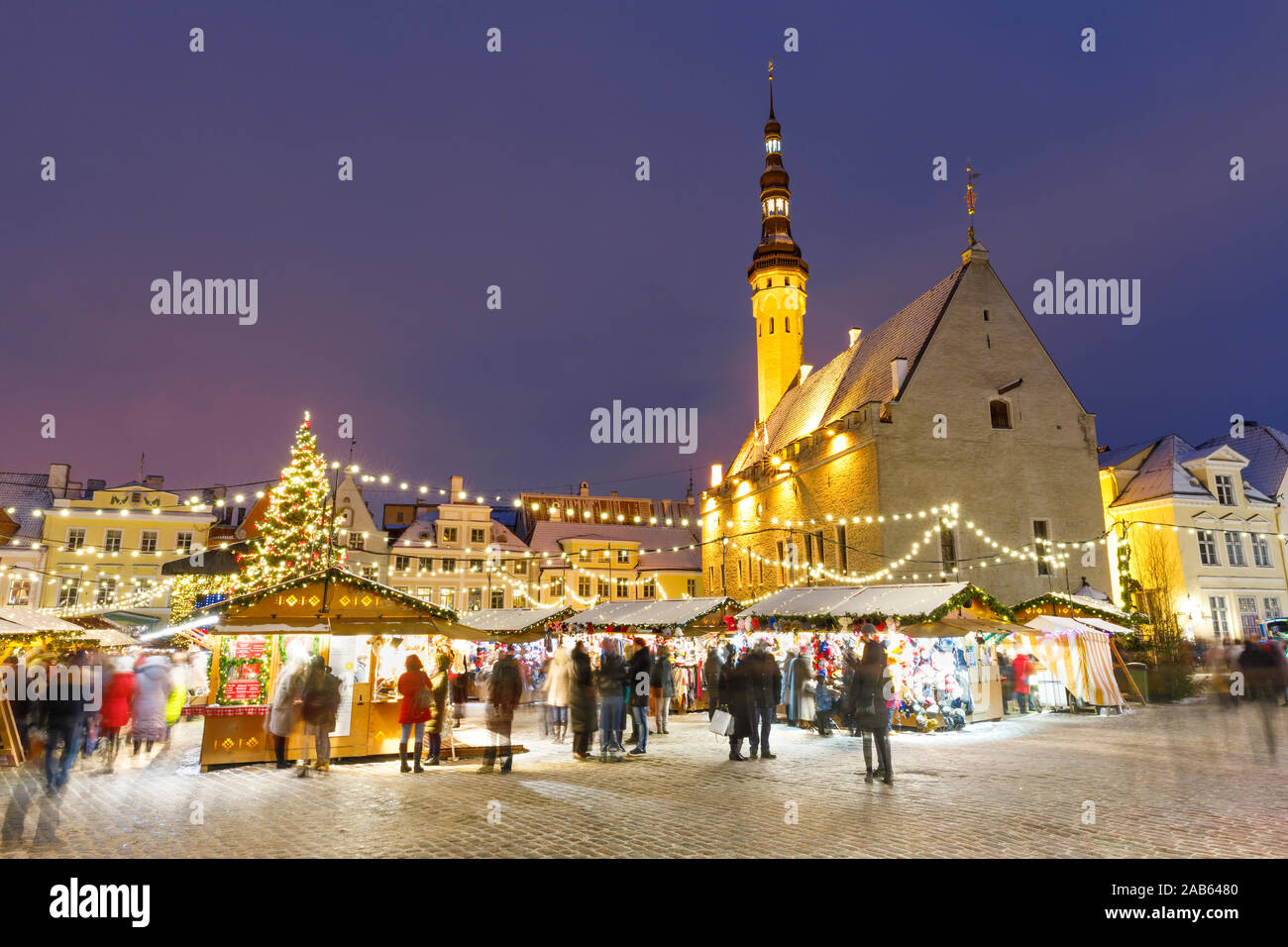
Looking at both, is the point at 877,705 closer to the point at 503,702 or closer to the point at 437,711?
the point at 503,702

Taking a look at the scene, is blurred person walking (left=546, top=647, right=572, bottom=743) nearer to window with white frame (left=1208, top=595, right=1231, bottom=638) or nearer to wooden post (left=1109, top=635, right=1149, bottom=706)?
wooden post (left=1109, top=635, right=1149, bottom=706)

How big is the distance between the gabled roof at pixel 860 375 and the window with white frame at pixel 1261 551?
19.4m

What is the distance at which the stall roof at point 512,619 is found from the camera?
2517cm

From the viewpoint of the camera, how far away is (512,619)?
27.3 meters

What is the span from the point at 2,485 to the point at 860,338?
156 ft

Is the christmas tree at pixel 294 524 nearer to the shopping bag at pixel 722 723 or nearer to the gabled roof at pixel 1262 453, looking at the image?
the shopping bag at pixel 722 723

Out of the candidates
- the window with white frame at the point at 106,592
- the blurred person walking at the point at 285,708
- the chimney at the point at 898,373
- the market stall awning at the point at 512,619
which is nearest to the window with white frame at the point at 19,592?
the window with white frame at the point at 106,592

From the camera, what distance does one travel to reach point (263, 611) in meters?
13.2

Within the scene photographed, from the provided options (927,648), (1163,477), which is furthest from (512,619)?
(1163,477)

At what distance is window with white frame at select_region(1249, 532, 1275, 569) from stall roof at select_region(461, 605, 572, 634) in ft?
104

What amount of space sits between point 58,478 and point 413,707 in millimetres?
45263

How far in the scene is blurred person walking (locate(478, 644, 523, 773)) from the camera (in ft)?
39.9

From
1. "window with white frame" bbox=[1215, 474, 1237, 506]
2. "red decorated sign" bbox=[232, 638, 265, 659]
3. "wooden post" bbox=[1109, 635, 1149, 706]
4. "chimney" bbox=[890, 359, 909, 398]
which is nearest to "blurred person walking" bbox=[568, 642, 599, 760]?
Result: "red decorated sign" bbox=[232, 638, 265, 659]

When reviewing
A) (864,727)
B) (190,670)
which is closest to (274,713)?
(864,727)
